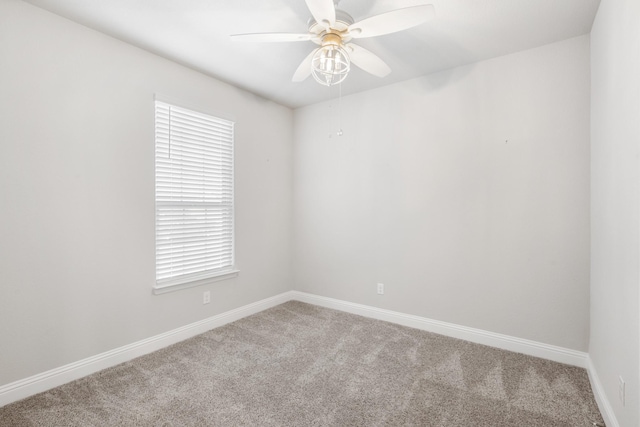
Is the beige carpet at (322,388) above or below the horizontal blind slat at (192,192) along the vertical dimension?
below

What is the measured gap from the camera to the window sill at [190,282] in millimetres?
2787

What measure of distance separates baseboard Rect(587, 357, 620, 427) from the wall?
26 cm

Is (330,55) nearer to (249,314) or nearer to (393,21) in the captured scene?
(393,21)

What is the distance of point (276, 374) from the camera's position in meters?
2.35

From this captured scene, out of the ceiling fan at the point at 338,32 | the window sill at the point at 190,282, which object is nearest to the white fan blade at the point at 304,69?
the ceiling fan at the point at 338,32

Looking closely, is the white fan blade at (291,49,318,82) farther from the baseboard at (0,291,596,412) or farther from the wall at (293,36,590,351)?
the baseboard at (0,291,596,412)

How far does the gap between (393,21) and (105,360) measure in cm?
306

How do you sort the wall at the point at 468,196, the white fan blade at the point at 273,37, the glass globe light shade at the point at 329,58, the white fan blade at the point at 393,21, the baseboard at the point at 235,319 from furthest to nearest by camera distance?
the wall at the point at 468,196 → the baseboard at the point at 235,319 → the glass globe light shade at the point at 329,58 → the white fan blade at the point at 273,37 → the white fan blade at the point at 393,21

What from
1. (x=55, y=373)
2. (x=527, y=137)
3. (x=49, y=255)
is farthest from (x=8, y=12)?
(x=527, y=137)

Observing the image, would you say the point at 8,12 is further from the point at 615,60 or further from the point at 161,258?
the point at 615,60

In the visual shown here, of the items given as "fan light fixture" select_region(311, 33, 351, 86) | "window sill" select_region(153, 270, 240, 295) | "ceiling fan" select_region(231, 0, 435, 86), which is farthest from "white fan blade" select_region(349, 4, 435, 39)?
"window sill" select_region(153, 270, 240, 295)

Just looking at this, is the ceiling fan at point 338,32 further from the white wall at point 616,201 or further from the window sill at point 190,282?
the window sill at point 190,282

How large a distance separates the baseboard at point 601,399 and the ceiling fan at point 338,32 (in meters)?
2.34

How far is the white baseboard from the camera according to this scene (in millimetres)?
2033
